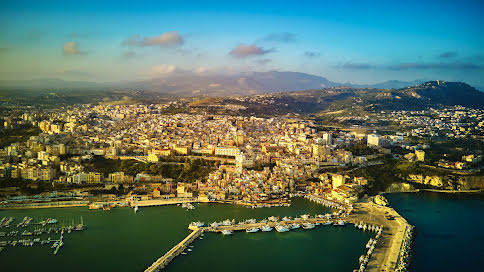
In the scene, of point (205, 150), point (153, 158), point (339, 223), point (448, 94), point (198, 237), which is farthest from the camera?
point (448, 94)

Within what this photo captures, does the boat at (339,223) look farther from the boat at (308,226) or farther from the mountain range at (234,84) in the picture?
the mountain range at (234,84)

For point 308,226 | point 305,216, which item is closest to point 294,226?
point 308,226

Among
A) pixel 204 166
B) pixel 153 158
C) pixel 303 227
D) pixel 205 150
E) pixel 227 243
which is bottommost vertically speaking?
pixel 227 243

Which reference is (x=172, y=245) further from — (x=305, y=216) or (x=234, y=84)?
(x=234, y=84)

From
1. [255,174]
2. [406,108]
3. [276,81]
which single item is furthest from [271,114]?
[276,81]

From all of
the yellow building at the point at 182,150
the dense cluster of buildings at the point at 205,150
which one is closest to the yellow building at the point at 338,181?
the dense cluster of buildings at the point at 205,150

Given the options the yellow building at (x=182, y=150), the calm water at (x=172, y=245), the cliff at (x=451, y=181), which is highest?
the yellow building at (x=182, y=150)
